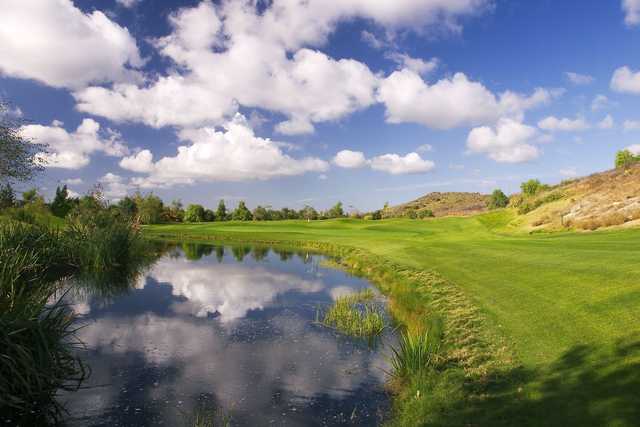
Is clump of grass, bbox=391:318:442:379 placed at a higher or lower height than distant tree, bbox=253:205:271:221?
lower

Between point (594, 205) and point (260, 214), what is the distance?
216 feet

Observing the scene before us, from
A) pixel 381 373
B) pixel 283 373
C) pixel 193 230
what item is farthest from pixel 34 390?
pixel 193 230

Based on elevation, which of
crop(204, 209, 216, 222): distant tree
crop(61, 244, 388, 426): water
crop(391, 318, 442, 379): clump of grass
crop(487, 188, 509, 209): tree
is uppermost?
crop(487, 188, 509, 209): tree

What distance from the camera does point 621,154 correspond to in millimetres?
60125

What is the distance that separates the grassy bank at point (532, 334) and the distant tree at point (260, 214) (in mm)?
68263

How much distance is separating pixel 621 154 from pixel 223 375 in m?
70.1

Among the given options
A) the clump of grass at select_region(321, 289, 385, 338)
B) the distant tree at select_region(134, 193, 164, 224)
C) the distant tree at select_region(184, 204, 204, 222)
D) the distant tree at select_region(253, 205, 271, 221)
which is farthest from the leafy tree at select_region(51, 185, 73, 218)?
the clump of grass at select_region(321, 289, 385, 338)

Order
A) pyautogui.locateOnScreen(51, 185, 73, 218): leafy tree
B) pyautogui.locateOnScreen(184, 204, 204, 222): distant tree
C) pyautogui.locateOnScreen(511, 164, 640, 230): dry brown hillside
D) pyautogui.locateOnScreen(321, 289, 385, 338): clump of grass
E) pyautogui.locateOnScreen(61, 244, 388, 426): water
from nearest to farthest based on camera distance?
pyautogui.locateOnScreen(61, 244, 388, 426): water, pyautogui.locateOnScreen(321, 289, 385, 338): clump of grass, pyautogui.locateOnScreen(511, 164, 640, 230): dry brown hillside, pyautogui.locateOnScreen(51, 185, 73, 218): leafy tree, pyautogui.locateOnScreen(184, 204, 204, 222): distant tree

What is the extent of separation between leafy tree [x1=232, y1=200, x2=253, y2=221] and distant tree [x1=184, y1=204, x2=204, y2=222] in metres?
6.96

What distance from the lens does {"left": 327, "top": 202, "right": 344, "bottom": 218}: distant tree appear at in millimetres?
91656

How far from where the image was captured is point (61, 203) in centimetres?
6594

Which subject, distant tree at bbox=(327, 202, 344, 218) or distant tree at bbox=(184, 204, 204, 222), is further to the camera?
distant tree at bbox=(327, 202, 344, 218)

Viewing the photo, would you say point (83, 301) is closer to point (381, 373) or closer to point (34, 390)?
point (34, 390)

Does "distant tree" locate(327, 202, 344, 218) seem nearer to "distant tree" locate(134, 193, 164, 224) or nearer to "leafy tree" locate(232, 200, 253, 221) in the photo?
"leafy tree" locate(232, 200, 253, 221)
